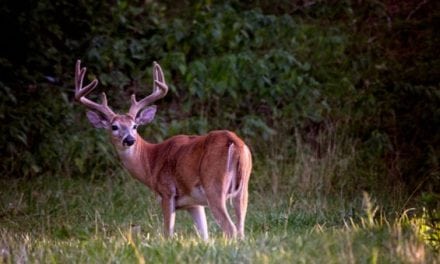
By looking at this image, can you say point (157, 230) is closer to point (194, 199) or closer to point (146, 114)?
point (194, 199)

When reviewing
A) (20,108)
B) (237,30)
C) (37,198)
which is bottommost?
(37,198)

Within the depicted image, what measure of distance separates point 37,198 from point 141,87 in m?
3.35

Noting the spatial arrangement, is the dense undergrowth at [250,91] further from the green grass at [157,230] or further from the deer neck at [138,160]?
the deer neck at [138,160]

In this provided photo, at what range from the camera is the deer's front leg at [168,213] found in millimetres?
8484

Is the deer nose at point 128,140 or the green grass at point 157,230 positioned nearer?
the green grass at point 157,230

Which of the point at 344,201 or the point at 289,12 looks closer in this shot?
the point at 344,201

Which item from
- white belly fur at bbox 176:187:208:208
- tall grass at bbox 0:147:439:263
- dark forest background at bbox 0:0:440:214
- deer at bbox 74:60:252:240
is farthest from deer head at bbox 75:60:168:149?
dark forest background at bbox 0:0:440:214

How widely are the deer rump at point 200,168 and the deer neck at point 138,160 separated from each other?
117 millimetres

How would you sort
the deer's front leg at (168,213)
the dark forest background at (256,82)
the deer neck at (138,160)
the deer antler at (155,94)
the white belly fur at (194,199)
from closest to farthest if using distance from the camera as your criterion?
the white belly fur at (194,199), the deer's front leg at (168,213), the deer neck at (138,160), the deer antler at (155,94), the dark forest background at (256,82)


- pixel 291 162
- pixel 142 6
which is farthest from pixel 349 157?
pixel 142 6

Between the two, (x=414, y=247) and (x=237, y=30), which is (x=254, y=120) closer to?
(x=237, y=30)

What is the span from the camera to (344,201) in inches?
385

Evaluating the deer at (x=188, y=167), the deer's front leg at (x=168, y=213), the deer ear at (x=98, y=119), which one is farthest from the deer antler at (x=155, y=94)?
the deer's front leg at (x=168, y=213)

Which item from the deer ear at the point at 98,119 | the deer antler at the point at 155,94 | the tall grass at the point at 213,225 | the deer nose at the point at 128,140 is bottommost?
the tall grass at the point at 213,225
